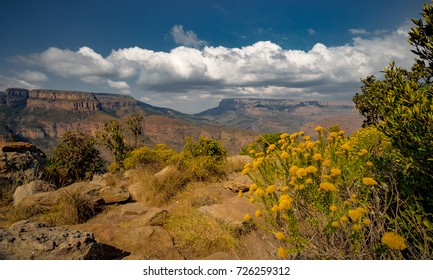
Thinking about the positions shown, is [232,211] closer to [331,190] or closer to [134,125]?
[331,190]

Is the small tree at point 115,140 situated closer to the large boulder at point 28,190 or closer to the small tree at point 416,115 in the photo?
the large boulder at point 28,190

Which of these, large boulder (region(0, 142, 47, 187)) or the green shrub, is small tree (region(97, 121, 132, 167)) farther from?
the green shrub

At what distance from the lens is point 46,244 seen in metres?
3.91

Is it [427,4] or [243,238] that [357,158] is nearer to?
[427,4]

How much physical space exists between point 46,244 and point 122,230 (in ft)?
5.82

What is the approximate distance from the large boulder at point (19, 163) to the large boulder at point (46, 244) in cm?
732

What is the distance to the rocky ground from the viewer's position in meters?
3.95

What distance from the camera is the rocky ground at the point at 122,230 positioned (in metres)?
3.95

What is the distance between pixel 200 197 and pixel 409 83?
6.16 meters

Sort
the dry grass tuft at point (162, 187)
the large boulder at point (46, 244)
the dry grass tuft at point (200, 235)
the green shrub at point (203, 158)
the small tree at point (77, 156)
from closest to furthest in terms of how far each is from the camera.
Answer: the large boulder at point (46, 244) < the dry grass tuft at point (200, 235) < the dry grass tuft at point (162, 187) < the green shrub at point (203, 158) < the small tree at point (77, 156)

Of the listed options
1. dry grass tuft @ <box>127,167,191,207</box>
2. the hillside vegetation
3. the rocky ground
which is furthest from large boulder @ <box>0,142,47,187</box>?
dry grass tuft @ <box>127,167,191,207</box>

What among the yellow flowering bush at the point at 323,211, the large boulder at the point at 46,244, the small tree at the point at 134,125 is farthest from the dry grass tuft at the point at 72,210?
the small tree at the point at 134,125

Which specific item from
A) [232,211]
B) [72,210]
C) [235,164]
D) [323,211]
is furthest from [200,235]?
[235,164]
